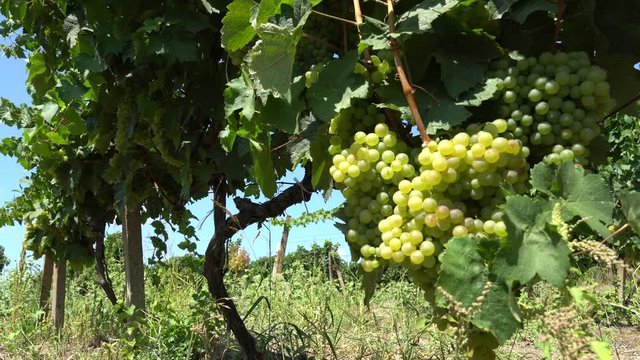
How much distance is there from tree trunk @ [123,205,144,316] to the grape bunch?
2905 mm

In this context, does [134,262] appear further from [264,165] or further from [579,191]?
[579,191]

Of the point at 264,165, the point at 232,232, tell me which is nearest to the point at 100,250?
Result: the point at 232,232

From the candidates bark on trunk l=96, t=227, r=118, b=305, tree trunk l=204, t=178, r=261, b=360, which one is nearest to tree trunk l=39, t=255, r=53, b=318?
bark on trunk l=96, t=227, r=118, b=305

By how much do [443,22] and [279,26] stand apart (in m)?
0.35

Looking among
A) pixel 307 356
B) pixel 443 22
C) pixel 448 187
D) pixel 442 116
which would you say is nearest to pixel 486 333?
pixel 448 187

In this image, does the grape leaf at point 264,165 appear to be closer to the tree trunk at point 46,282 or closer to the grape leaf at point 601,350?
the grape leaf at point 601,350

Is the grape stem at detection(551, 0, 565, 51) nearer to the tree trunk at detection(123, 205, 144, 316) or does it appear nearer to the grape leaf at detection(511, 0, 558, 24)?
the grape leaf at detection(511, 0, 558, 24)

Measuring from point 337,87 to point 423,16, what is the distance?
0.73 feet

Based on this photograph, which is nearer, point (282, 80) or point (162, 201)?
point (282, 80)

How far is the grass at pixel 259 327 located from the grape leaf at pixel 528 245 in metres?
0.87

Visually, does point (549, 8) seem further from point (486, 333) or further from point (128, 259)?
point (128, 259)

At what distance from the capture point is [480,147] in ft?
3.28

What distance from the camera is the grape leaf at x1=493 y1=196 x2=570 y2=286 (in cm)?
84

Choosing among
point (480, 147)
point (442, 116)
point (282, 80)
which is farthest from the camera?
point (282, 80)
